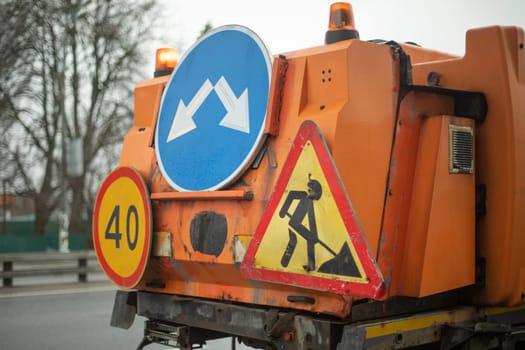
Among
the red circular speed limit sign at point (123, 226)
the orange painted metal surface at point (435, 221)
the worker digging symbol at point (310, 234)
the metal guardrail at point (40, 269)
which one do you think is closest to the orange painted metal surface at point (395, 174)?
the orange painted metal surface at point (435, 221)

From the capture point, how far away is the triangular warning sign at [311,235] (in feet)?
10.5

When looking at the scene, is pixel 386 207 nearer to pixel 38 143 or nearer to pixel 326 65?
pixel 326 65

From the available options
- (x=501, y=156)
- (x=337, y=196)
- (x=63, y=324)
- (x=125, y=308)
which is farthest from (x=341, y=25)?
(x=63, y=324)

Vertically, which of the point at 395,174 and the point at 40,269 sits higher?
the point at 395,174

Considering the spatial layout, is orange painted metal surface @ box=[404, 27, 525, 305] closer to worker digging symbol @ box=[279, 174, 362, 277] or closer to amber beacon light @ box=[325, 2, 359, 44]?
amber beacon light @ box=[325, 2, 359, 44]

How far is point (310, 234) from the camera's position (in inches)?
134

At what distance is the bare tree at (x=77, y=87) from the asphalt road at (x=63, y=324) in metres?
14.9

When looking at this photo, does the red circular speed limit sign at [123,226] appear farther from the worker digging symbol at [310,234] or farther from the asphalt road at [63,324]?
the asphalt road at [63,324]

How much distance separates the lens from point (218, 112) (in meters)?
4.09

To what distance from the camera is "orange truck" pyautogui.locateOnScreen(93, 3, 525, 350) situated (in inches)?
136

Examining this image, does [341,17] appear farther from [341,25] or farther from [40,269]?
[40,269]

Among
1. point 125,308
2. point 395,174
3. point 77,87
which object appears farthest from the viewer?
point 77,87

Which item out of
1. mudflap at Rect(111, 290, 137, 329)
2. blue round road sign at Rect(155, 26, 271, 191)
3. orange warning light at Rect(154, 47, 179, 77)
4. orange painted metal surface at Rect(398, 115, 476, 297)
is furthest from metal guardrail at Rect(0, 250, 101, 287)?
orange painted metal surface at Rect(398, 115, 476, 297)

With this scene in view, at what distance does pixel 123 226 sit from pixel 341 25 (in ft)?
6.08
